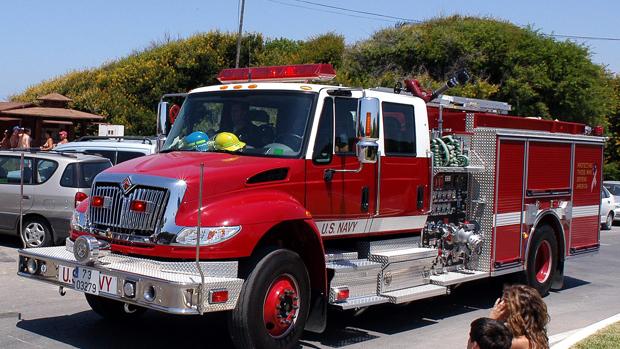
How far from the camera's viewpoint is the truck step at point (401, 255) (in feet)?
26.8

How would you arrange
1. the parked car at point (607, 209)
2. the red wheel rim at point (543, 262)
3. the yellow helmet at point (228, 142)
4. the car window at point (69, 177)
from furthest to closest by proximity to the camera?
the parked car at point (607, 209), the car window at point (69, 177), the red wheel rim at point (543, 262), the yellow helmet at point (228, 142)

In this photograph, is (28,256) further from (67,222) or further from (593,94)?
(593,94)

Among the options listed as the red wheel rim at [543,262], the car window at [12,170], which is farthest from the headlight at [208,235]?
the car window at [12,170]

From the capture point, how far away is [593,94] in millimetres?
28453

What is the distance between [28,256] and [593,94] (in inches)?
991

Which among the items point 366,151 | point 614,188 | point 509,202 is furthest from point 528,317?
point 614,188

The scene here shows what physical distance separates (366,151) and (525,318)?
9.71ft

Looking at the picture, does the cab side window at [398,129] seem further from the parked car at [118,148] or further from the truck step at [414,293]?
the parked car at [118,148]

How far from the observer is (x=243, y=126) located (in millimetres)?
7738

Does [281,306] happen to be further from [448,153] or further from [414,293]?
[448,153]

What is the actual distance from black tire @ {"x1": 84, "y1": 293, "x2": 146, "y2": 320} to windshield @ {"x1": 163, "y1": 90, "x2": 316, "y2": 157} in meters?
1.69

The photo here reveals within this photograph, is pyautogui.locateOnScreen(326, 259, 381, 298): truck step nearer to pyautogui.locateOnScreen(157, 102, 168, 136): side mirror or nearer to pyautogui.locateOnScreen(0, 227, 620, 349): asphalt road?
pyautogui.locateOnScreen(0, 227, 620, 349): asphalt road

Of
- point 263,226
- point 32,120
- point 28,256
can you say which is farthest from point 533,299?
point 32,120

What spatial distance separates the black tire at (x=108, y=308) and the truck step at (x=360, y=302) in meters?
2.27
